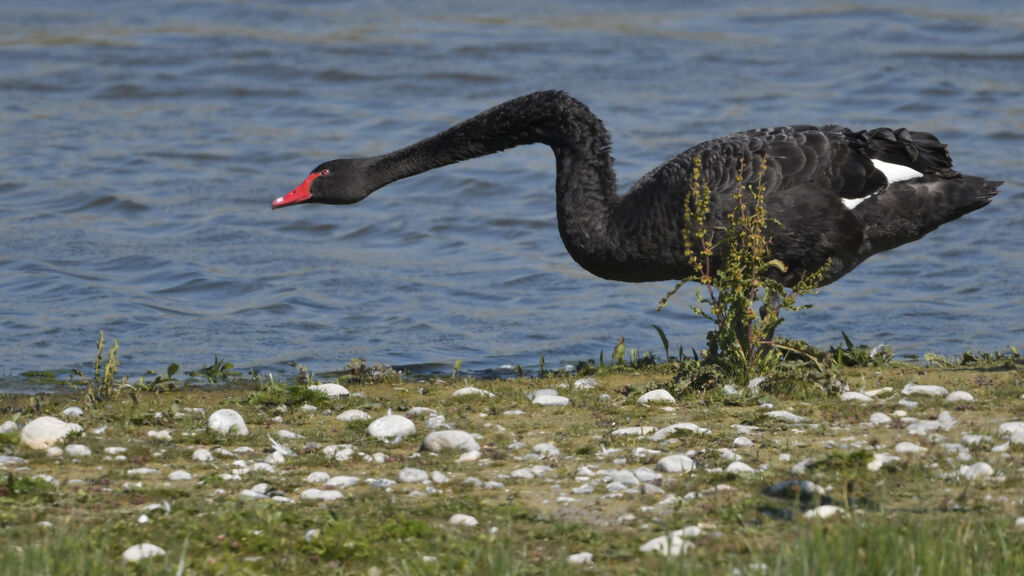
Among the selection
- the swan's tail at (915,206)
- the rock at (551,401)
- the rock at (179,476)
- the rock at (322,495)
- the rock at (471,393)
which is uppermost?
the swan's tail at (915,206)

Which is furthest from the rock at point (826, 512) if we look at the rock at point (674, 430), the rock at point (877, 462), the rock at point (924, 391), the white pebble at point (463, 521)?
the rock at point (924, 391)

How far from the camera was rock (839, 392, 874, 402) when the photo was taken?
6234 mm

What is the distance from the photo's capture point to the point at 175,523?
457cm

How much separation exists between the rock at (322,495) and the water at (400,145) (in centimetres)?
411

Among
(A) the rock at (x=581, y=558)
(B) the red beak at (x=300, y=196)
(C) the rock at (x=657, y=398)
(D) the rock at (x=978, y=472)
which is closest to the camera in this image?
(A) the rock at (x=581, y=558)

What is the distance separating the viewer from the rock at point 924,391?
6.27 metres

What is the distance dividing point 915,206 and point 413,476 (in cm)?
439

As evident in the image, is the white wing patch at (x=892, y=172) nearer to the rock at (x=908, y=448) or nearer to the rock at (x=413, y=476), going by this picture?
the rock at (x=908, y=448)

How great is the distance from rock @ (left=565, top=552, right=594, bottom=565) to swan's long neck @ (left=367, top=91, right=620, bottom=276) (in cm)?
371

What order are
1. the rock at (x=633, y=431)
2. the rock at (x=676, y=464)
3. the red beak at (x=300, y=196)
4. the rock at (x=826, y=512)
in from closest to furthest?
the rock at (x=826, y=512) → the rock at (x=676, y=464) → the rock at (x=633, y=431) → the red beak at (x=300, y=196)

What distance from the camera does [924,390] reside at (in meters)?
6.30

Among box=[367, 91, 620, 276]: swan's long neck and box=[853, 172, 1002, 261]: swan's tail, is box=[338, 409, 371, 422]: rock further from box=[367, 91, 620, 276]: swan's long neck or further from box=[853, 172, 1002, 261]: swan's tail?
box=[853, 172, 1002, 261]: swan's tail

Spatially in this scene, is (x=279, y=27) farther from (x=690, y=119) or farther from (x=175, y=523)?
(x=175, y=523)

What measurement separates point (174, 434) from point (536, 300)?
214 inches
